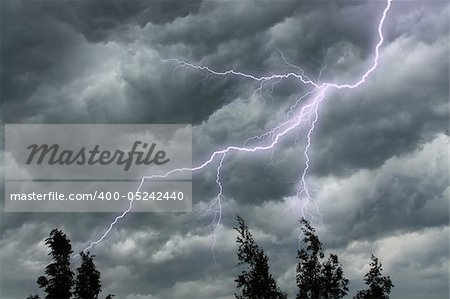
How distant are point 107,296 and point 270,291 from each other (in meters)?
14.1

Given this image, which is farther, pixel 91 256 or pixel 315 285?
pixel 91 256

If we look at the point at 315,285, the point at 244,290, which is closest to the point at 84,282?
the point at 244,290

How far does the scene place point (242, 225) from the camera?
31.2 meters

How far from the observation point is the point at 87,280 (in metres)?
38.2

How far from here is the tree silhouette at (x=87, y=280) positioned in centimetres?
3744

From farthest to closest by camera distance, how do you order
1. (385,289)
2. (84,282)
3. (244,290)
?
(84,282) < (385,289) < (244,290)

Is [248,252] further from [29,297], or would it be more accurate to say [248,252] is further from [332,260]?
[29,297]

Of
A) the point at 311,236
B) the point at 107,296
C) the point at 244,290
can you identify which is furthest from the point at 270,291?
the point at 107,296

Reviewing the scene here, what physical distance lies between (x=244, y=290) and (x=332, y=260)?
5.41 m

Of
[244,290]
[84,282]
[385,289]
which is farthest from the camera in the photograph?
[84,282]

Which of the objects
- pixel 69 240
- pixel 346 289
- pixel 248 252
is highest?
pixel 69 240

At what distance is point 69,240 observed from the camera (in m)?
36.8

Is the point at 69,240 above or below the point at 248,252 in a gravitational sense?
above

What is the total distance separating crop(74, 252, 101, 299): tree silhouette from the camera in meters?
37.4
